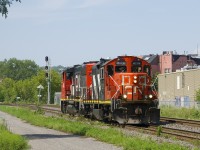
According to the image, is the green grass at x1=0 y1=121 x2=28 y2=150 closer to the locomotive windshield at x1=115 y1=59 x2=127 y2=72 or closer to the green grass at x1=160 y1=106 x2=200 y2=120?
the locomotive windshield at x1=115 y1=59 x2=127 y2=72

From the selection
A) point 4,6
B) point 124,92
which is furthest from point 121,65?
point 4,6

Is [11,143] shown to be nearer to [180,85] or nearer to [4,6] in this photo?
[4,6]

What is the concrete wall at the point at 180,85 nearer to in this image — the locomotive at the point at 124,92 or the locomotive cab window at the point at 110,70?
the locomotive at the point at 124,92

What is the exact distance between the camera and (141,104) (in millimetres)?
24734

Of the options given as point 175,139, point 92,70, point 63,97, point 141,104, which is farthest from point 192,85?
point 175,139

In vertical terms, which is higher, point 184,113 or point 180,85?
point 180,85

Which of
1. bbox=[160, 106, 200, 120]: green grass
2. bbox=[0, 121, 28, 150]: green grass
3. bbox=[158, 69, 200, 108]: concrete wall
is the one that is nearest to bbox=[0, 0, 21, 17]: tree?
bbox=[0, 121, 28, 150]: green grass

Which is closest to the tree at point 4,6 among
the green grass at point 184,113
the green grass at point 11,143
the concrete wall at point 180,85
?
the green grass at point 11,143

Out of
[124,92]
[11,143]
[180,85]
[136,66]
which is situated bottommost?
[11,143]

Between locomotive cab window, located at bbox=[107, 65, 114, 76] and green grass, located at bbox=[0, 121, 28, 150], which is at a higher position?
locomotive cab window, located at bbox=[107, 65, 114, 76]

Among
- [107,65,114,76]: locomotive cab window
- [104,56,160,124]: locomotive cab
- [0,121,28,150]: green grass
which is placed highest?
[107,65,114,76]: locomotive cab window

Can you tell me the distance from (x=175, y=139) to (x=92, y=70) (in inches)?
497

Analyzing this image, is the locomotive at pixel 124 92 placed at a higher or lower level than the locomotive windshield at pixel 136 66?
lower

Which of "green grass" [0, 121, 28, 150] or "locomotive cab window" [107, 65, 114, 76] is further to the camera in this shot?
"locomotive cab window" [107, 65, 114, 76]
